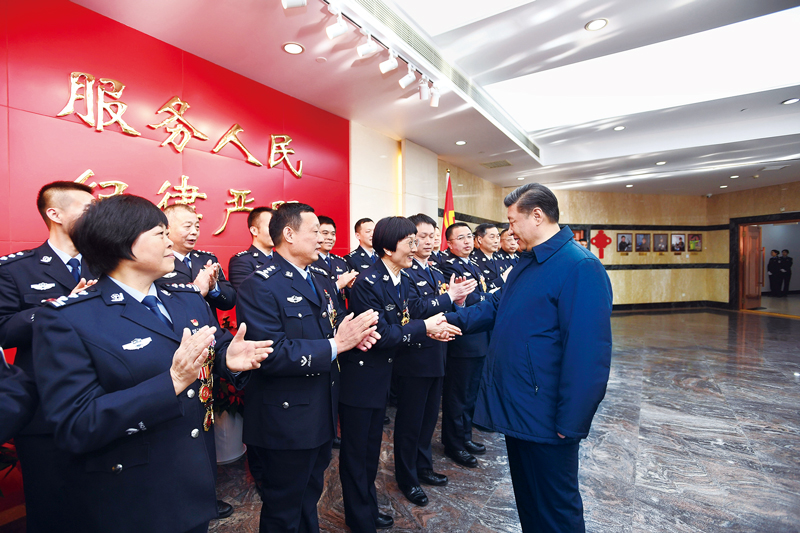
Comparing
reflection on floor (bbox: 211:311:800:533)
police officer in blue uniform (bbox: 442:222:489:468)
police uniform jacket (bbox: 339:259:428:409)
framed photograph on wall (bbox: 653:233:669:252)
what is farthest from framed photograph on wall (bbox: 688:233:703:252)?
police uniform jacket (bbox: 339:259:428:409)

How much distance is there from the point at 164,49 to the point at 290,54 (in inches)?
42.8

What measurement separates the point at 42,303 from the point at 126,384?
1196mm

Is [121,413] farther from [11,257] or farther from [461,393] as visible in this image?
[461,393]

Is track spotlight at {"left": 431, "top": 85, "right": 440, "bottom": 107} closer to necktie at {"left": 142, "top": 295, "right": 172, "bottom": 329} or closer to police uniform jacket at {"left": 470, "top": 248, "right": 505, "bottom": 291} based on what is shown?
police uniform jacket at {"left": 470, "top": 248, "right": 505, "bottom": 291}

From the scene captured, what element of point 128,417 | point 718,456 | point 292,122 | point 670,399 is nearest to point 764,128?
point 670,399

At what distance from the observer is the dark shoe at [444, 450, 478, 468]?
3.09 m

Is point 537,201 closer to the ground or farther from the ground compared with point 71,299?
farther from the ground

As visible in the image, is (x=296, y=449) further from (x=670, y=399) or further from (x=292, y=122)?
(x=670, y=399)

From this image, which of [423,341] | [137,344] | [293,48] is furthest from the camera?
[293,48]

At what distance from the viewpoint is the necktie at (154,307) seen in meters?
1.33

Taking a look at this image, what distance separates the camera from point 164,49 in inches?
141

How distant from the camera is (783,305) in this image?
1254 cm

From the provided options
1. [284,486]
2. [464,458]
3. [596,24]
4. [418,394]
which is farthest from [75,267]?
[596,24]

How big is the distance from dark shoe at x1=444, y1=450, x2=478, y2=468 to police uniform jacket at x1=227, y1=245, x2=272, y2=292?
228cm
